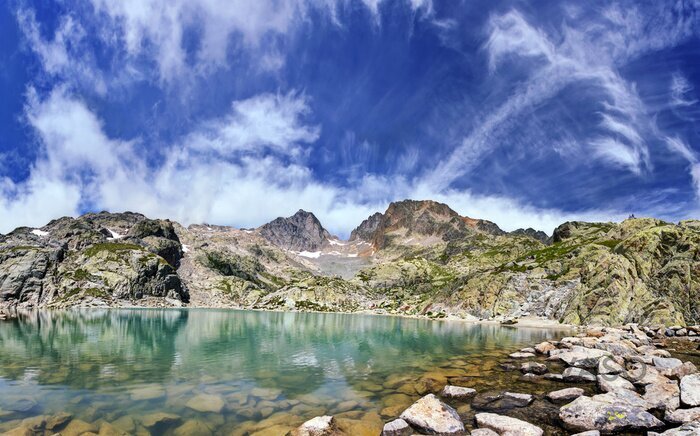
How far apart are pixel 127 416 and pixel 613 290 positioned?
11537 centimetres

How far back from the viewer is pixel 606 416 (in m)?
18.7

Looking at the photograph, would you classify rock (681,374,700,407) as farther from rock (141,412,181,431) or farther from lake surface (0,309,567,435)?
rock (141,412,181,431)

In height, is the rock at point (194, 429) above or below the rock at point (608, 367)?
below

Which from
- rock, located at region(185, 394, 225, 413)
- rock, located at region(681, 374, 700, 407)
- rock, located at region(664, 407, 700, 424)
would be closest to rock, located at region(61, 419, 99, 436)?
rock, located at region(185, 394, 225, 413)

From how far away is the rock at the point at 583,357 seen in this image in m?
33.2

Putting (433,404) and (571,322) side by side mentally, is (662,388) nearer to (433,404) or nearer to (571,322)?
(433,404)

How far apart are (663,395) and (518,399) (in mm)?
7949

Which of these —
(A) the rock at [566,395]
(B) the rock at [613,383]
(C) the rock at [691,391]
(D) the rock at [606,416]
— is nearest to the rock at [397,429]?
(D) the rock at [606,416]

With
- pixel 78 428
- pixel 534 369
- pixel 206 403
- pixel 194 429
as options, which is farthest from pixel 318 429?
pixel 534 369

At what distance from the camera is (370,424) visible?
20859mm

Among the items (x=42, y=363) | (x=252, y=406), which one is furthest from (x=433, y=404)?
(x=42, y=363)

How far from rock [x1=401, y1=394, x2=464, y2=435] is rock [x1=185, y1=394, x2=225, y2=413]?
488 inches

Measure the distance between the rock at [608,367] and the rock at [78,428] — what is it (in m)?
35.6

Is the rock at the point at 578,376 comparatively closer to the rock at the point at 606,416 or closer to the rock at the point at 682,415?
the rock at the point at 606,416
